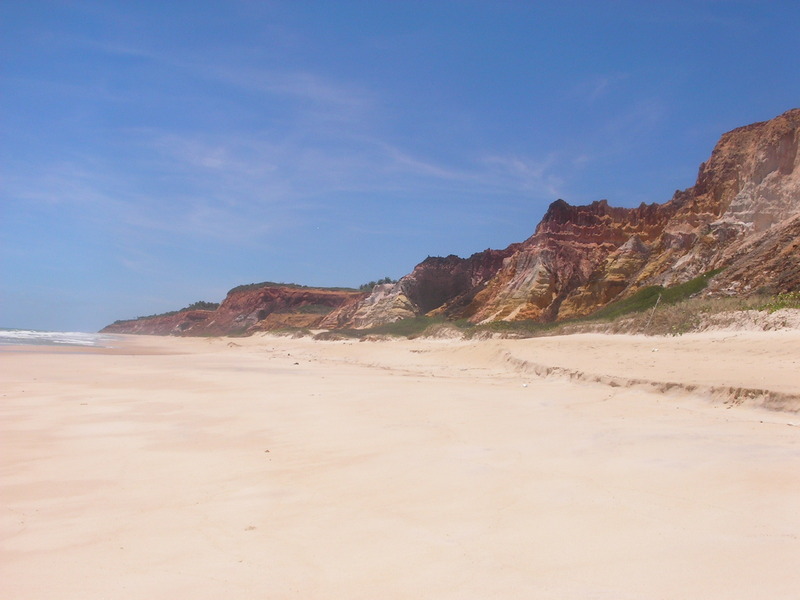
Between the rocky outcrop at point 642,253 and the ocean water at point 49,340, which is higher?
the rocky outcrop at point 642,253

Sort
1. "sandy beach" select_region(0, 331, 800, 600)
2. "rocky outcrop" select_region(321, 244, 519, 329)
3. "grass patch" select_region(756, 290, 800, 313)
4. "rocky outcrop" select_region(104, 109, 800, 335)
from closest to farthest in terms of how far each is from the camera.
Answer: "sandy beach" select_region(0, 331, 800, 600)
"grass patch" select_region(756, 290, 800, 313)
"rocky outcrop" select_region(104, 109, 800, 335)
"rocky outcrop" select_region(321, 244, 519, 329)

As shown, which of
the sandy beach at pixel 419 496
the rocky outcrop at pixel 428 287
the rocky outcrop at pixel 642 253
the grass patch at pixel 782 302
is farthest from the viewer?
the rocky outcrop at pixel 428 287

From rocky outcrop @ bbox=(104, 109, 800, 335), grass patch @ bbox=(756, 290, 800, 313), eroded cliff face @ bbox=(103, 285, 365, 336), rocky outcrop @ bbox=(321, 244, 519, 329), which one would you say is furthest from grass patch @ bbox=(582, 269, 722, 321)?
eroded cliff face @ bbox=(103, 285, 365, 336)

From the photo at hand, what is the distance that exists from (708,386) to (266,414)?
625 cm

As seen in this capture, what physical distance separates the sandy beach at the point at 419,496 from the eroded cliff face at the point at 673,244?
12.7m

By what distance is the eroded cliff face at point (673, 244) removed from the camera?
20.4 meters

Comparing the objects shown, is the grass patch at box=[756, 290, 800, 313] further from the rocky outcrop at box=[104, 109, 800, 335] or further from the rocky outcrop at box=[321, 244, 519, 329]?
the rocky outcrop at box=[321, 244, 519, 329]

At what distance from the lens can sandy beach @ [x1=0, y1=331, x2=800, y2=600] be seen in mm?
2939

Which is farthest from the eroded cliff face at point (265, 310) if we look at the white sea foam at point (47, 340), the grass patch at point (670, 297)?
the grass patch at point (670, 297)

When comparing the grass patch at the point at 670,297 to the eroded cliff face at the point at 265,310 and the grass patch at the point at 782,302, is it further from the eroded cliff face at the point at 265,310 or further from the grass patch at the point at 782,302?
the eroded cliff face at the point at 265,310

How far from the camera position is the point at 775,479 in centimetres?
393

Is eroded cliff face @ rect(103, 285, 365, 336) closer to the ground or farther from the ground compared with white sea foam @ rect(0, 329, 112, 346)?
farther from the ground

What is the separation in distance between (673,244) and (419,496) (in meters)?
31.5

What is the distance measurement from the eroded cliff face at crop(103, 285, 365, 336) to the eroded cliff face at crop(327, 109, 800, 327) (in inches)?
796
